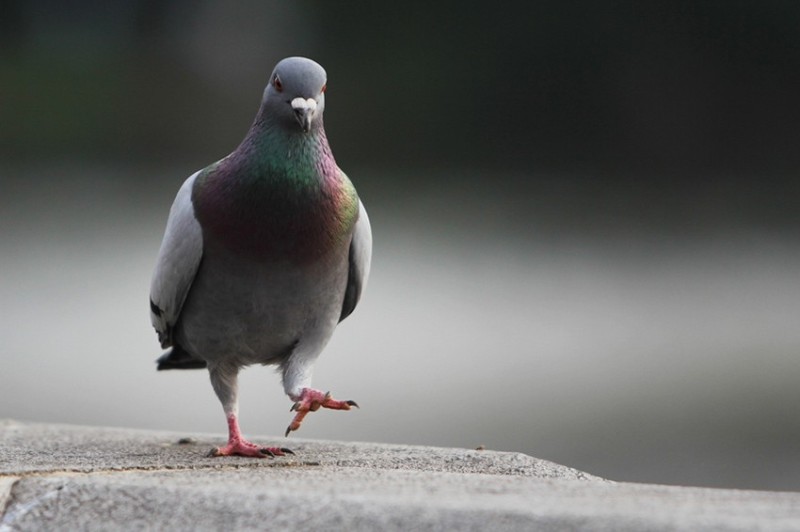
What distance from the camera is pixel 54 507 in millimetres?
2961

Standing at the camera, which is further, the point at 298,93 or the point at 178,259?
the point at 178,259

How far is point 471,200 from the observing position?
1758 centimetres

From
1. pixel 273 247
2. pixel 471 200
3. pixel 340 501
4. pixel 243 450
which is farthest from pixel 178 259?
pixel 471 200

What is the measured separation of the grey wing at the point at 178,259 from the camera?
13.9 feet

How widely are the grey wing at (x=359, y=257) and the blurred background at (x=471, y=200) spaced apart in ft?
18.0

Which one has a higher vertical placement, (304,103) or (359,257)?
(304,103)

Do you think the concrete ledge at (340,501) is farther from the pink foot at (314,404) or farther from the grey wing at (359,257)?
the grey wing at (359,257)

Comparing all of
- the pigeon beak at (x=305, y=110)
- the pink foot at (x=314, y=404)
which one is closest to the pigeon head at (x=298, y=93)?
the pigeon beak at (x=305, y=110)

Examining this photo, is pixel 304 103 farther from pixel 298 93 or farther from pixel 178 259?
pixel 178 259

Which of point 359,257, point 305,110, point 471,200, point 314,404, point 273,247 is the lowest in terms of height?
A: point 314,404

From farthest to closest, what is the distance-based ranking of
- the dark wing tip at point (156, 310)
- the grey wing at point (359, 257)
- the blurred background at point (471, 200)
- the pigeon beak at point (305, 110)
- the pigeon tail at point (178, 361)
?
the blurred background at point (471, 200)
the pigeon tail at point (178, 361)
the dark wing tip at point (156, 310)
the grey wing at point (359, 257)
the pigeon beak at point (305, 110)

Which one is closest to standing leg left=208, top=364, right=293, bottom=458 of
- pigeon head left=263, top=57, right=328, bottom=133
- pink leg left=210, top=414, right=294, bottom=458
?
pink leg left=210, top=414, right=294, bottom=458

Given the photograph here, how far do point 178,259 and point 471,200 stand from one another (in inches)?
529

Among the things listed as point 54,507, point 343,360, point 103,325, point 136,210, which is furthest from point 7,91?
point 54,507
